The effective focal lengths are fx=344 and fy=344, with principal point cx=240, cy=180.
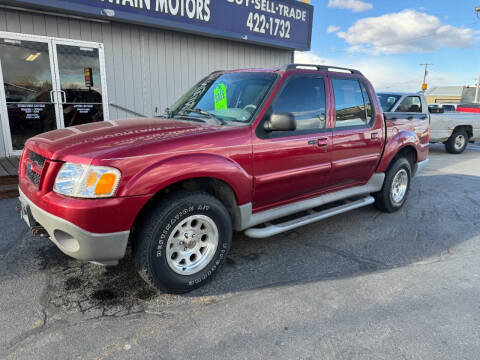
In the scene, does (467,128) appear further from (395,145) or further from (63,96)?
(63,96)

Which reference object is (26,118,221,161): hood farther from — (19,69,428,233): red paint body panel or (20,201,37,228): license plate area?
(20,201,37,228): license plate area

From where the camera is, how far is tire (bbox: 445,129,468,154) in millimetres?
11297

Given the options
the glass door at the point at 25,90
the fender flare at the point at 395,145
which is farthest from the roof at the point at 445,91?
the glass door at the point at 25,90

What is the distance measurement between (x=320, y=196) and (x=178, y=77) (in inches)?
245

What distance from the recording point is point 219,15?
8531mm

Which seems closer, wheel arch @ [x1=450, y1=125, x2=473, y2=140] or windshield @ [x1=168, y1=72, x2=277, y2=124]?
windshield @ [x1=168, y1=72, x2=277, y2=124]

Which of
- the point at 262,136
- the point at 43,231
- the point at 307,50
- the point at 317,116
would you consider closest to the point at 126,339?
the point at 43,231

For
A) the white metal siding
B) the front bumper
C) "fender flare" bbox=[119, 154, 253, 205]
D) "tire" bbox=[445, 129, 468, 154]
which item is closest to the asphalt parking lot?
the front bumper

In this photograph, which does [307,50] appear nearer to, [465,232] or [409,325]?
[465,232]

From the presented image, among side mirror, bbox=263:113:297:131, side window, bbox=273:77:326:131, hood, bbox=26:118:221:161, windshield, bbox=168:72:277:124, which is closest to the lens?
hood, bbox=26:118:221:161

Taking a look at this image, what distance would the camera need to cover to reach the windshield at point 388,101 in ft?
27.1

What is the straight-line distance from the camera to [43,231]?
2658 mm

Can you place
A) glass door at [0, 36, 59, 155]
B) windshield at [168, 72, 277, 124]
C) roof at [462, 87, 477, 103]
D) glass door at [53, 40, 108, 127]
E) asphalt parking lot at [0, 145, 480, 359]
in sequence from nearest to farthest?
asphalt parking lot at [0, 145, 480, 359], windshield at [168, 72, 277, 124], glass door at [0, 36, 59, 155], glass door at [53, 40, 108, 127], roof at [462, 87, 477, 103]

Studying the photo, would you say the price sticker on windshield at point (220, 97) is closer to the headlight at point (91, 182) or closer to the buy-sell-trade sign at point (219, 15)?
the headlight at point (91, 182)
